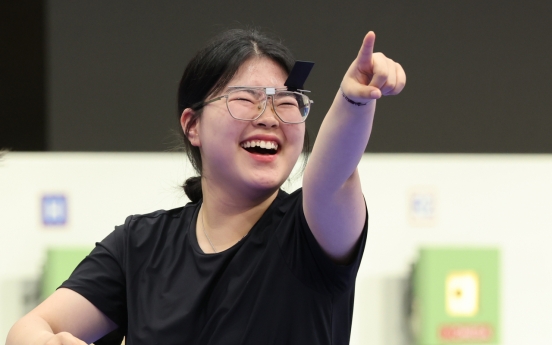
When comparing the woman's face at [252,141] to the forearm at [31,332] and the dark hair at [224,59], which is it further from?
the forearm at [31,332]

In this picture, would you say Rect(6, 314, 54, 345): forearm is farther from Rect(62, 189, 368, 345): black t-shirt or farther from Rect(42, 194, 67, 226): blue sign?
Rect(42, 194, 67, 226): blue sign

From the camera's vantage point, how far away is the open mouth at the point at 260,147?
104cm

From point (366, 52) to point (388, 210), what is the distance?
163 centimetres

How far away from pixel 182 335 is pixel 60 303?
9.1 inches

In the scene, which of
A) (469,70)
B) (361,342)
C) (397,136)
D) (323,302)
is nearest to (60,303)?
(323,302)

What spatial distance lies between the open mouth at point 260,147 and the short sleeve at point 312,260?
10cm

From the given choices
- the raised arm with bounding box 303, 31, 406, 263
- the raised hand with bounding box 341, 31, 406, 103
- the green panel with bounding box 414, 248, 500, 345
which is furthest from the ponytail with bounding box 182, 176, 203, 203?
the green panel with bounding box 414, 248, 500, 345

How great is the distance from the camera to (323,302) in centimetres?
95

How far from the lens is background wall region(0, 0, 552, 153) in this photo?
7.92 ft

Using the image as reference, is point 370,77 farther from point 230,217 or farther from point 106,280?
point 106,280

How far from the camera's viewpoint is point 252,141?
105cm

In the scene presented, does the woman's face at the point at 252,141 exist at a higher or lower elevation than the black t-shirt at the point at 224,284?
higher

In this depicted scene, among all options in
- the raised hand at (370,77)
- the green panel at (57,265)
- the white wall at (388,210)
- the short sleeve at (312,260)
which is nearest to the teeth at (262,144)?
the short sleeve at (312,260)

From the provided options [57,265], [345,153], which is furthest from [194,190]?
[57,265]
